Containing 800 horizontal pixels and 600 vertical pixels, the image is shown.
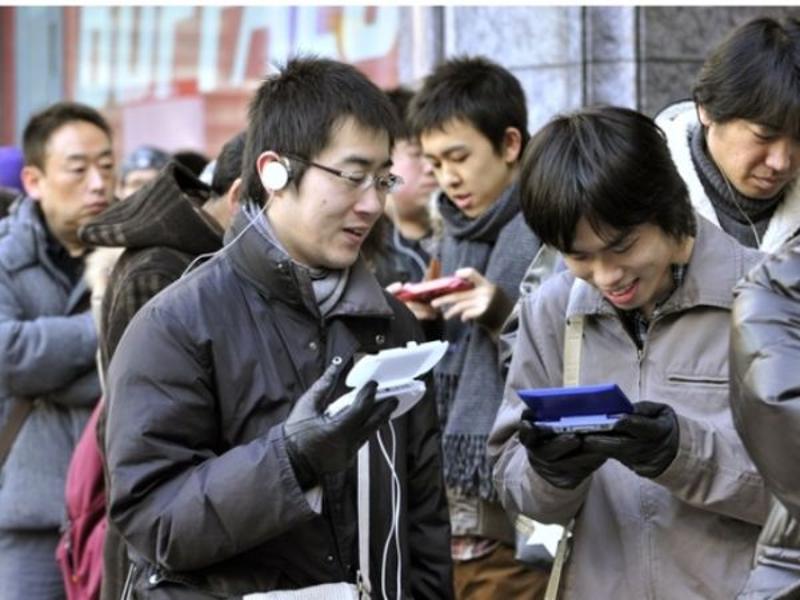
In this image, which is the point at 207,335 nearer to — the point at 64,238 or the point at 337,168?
the point at 337,168

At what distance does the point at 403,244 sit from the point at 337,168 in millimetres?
2800

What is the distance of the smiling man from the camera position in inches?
168

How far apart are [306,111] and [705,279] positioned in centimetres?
92

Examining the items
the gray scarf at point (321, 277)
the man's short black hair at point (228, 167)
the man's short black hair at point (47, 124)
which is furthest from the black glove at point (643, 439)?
the man's short black hair at point (47, 124)

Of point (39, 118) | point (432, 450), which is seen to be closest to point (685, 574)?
point (432, 450)

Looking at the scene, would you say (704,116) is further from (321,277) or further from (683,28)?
(683,28)

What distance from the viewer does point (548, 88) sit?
7.32 m

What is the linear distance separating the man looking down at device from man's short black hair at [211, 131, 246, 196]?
1.31m

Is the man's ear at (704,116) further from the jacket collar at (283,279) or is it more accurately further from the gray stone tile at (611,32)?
the gray stone tile at (611,32)

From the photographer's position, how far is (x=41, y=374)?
5836 millimetres

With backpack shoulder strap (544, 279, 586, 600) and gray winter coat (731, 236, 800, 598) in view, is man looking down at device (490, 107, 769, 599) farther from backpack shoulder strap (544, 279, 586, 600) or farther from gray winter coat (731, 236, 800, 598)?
gray winter coat (731, 236, 800, 598)

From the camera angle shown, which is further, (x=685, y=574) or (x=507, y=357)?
(x=507, y=357)

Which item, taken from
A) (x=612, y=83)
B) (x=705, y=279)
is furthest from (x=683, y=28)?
(x=705, y=279)

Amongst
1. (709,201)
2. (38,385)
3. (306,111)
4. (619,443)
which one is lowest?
(38,385)
